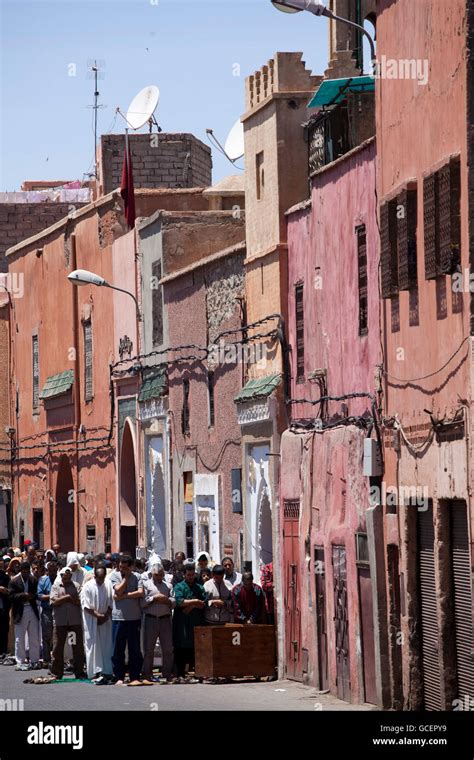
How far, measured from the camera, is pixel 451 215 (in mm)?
17875

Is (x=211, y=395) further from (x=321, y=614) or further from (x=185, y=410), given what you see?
(x=321, y=614)

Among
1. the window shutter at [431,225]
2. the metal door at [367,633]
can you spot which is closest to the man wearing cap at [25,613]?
the metal door at [367,633]

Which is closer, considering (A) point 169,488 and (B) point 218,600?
(B) point 218,600

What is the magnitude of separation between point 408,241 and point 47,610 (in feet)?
32.9

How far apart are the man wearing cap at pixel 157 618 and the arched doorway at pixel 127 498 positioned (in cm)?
1279

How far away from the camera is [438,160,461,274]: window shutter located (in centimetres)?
1786

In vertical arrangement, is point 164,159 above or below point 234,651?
above

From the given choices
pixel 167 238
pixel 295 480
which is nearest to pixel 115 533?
pixel 167 238

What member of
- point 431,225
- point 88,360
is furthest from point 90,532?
point 431,225

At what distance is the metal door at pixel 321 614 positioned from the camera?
935 inches

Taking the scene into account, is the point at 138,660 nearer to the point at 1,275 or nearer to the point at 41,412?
the point at 41,412

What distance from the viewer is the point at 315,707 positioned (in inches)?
838

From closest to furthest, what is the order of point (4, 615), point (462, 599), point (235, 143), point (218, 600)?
point (462, 599) → point (218, 600) → point (4, 615) → point (235, 143)

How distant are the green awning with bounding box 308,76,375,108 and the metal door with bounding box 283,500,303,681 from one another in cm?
509
